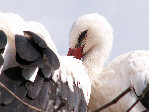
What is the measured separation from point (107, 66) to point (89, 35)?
3.17 ft

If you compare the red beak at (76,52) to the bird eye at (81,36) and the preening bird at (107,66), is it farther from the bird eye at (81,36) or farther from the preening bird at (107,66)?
the bird eye at (81,36)

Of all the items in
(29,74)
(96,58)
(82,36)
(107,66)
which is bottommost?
(96,58)

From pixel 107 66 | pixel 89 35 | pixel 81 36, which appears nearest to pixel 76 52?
pixel 81 36

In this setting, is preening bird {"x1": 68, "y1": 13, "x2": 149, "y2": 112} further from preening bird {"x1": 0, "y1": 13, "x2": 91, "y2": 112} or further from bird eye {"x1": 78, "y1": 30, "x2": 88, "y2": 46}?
preening bird {"x1": 0, "y1": 13, "x2": 91, "y2": 112}

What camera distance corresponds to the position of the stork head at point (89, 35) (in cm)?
505

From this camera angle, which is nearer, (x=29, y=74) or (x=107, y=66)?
(x=29, y=74)

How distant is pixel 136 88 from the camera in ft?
12.0

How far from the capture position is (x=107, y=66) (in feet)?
14.8

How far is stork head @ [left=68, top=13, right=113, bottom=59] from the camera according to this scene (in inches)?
199

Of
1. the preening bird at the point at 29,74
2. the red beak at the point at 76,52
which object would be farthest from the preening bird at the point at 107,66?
the preening bird at the point at 29,74

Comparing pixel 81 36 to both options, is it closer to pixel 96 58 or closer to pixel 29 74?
pixel 96 58

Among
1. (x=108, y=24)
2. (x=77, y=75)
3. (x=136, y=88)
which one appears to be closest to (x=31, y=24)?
(x=77, y=75)

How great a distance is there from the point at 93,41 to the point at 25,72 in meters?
3.12

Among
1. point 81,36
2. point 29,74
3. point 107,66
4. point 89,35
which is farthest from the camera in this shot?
point 89,35
